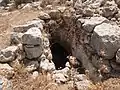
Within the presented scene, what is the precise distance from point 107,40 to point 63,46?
2565mm

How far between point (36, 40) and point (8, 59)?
30.7 inches

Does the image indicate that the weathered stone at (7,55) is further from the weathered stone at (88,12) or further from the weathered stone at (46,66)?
the weathered stone at (88,12)

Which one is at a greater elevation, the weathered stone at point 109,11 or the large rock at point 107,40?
the weathered stone at point 109,11

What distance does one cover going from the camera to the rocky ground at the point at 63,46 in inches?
214

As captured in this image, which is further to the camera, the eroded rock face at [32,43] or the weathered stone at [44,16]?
the weathered stone at [44,16]

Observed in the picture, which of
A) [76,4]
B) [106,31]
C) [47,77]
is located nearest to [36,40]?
[47,77]

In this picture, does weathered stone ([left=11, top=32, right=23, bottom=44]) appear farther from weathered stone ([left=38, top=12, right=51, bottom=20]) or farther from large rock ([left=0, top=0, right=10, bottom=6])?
large rock ([left=0, top=0, right=10, bottom=6])

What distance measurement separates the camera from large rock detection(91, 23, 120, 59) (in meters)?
6.12

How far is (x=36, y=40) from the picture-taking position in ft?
20.4

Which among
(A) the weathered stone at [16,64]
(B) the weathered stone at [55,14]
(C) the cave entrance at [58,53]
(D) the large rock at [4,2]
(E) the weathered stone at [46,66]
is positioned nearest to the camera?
(A) the weathered stone at [16,64]

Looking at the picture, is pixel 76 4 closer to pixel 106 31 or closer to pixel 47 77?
pixel 106 31

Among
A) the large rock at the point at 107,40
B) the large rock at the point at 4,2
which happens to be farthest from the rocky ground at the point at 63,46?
the large rock at the point at 4,2

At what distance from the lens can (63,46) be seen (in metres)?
8.54

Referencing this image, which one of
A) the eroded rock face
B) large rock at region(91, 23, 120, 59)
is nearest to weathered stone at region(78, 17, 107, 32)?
large rock at region(91, 23, 120, 59)
